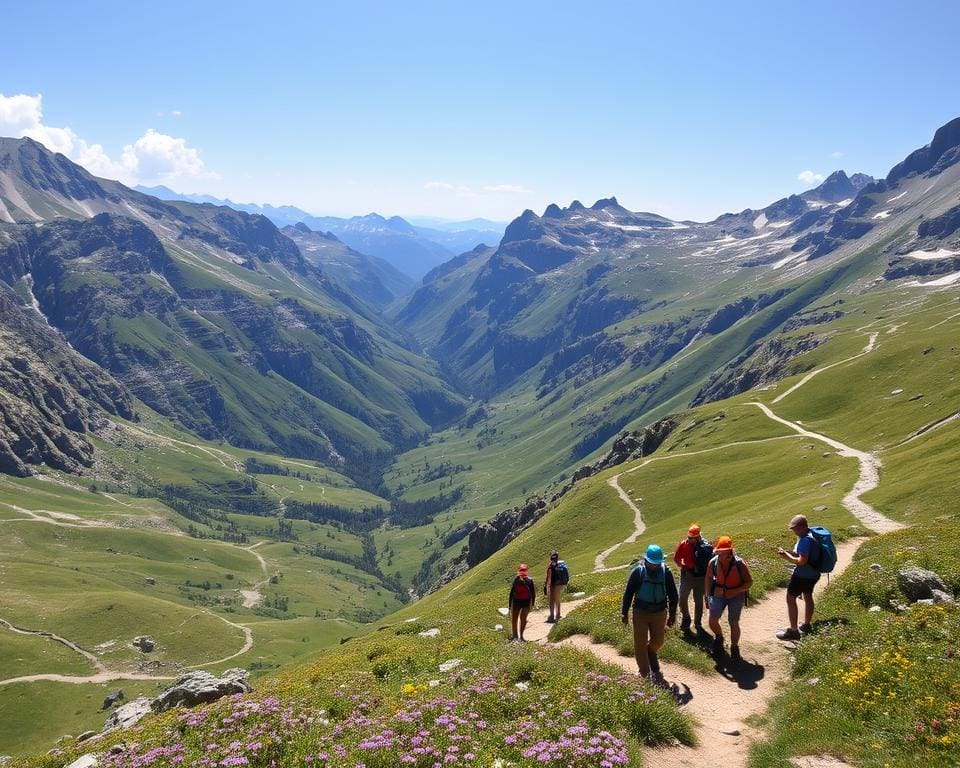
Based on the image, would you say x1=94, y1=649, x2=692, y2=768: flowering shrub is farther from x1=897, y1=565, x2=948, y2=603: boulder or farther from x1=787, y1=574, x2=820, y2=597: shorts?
x1=897, y1=565, x2=948, y2=603: boulder

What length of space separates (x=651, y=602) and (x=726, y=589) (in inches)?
184

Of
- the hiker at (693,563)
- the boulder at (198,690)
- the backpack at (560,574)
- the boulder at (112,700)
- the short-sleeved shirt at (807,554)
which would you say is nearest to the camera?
the short-sleeved shirt at (807,554)

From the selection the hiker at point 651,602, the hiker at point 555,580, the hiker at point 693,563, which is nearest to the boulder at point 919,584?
the hiker at point 693,563

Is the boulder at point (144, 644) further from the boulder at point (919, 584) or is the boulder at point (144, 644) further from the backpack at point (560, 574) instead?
the boulder at point (919, 584)

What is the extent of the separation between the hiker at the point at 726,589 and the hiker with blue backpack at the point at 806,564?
2324 millimetres

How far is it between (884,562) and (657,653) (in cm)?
1527

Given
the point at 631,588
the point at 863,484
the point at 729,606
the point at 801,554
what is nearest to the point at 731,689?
the point at 729,606

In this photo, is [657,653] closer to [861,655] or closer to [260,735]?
[861,655]

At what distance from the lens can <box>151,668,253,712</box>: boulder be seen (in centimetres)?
2784

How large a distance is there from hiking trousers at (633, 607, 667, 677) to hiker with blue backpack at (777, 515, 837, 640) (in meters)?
7.09

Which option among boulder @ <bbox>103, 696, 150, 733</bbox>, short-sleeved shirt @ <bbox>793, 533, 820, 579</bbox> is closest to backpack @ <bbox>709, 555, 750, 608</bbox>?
short-sleeved shirt @ <bbox>793, 533, 820, 579</bbox>

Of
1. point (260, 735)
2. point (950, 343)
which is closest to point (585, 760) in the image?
point (260, 735)

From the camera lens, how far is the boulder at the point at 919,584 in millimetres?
24625

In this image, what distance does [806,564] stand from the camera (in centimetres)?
2498
